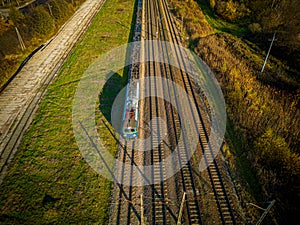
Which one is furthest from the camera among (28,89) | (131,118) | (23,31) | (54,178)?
(23,31)

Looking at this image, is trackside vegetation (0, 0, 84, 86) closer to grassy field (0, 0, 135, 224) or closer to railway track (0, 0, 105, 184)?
railway track (0, 0, 105, 184)

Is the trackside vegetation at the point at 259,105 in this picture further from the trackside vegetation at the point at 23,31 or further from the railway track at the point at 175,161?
the trackside vegetation at the point at 23,31

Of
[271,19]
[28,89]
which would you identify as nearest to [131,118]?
[28,89]

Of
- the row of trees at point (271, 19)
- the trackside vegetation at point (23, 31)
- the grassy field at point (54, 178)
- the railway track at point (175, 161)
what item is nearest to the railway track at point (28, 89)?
the grassy field at point (54, 178)

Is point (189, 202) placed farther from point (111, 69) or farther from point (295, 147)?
point (111, 69)

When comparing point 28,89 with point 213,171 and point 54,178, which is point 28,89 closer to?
point 54,178
